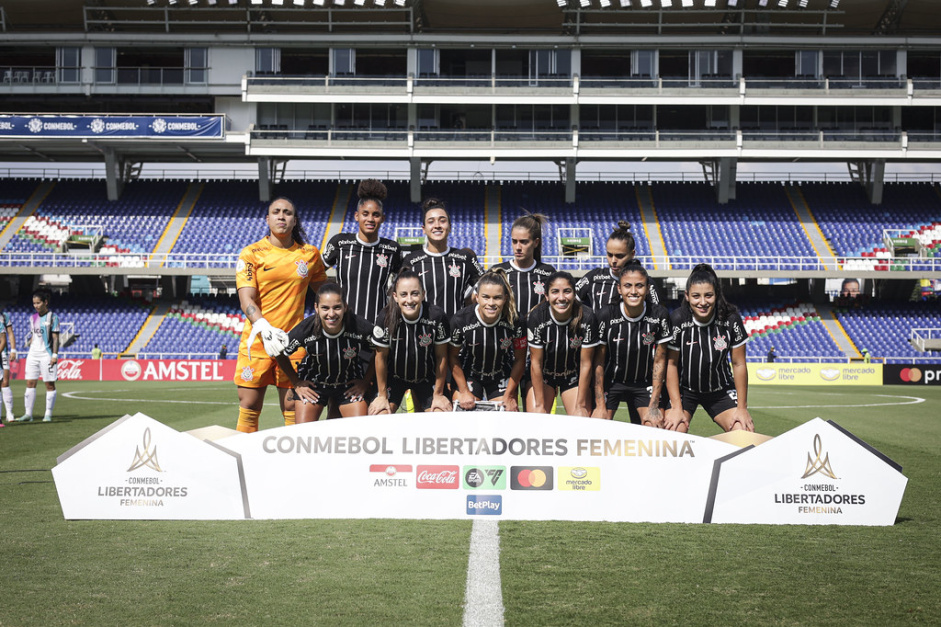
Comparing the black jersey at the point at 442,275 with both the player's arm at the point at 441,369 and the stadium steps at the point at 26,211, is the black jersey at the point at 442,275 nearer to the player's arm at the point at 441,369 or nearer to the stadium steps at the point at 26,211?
the player's arm at the point at 441,369

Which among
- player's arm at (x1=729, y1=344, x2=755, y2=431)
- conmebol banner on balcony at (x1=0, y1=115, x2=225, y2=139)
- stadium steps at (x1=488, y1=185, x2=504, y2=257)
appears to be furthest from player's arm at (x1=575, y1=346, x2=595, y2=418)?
conmebol banner on balcony at (x1=0, y1=115, x2=225, y2=139)

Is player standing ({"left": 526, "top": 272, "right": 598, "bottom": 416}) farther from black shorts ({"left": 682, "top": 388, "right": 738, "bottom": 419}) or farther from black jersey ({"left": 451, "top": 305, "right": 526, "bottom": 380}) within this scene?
black shorts ({"left": 682, "top": 388, "right": 738, "bottom": 419})

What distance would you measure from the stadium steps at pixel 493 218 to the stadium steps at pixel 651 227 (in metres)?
6.10

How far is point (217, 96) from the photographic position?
1363 inches

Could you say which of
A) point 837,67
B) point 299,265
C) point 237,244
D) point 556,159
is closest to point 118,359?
point 237,244

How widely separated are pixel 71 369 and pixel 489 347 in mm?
→ 24745

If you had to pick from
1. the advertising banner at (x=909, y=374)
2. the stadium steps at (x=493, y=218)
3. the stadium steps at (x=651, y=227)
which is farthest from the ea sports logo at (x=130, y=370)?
the advertising banner at (x=909, y=374)

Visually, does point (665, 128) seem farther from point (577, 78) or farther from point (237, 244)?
point (237, 244)

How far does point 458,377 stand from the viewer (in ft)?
20.9

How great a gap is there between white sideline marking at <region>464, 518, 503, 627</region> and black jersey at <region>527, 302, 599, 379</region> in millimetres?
1723

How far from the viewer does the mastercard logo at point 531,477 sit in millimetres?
5586

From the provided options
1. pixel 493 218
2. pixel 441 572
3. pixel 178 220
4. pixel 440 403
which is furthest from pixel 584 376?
pixel 178 220

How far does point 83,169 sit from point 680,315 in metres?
36.8

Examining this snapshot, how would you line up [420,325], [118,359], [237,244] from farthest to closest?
[237,244]
[118,359]
[420,325]
